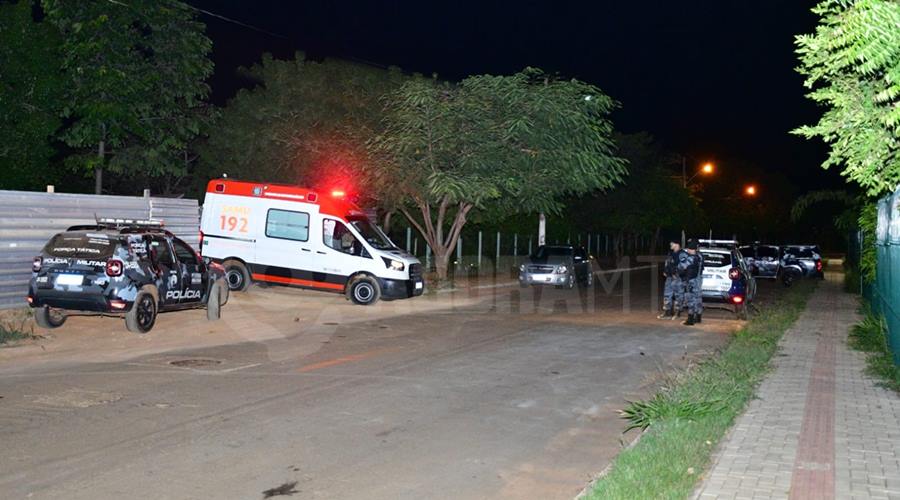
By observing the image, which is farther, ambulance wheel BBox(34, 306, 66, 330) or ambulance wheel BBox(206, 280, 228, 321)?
ambulance wheel BBox(206, 280, 228, 321)

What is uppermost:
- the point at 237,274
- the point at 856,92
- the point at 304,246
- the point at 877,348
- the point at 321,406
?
the point at 856,92

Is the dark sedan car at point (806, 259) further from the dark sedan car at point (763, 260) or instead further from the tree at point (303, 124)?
the tree at point (303, 124)

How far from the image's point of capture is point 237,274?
2248 centimetres

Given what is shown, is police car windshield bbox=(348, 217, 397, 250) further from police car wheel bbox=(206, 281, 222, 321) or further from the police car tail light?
the police car tail light

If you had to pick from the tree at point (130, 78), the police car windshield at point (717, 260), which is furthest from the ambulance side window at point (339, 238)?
the tree at point (130, 78)

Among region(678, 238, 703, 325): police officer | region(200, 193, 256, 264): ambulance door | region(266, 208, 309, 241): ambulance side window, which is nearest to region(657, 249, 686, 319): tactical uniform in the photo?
region(678, 238, 703, 325): police officer

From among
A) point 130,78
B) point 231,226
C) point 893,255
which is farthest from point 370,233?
point 893,255

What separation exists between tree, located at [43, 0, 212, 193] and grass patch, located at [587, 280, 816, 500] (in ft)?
73.8

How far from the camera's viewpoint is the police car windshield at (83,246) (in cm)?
1441

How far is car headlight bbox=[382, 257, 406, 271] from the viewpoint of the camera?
21.8m

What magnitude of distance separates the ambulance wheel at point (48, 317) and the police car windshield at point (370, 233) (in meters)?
8.04

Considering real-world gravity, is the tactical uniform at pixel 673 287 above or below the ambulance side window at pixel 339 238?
below

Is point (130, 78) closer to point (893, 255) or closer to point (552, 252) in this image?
point (552, 252)

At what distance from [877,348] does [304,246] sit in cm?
1276
